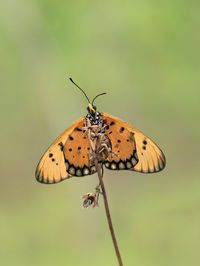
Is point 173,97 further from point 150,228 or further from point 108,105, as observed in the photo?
point 150,228

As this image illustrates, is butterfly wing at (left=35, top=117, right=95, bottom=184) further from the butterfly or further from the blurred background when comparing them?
the blurred background

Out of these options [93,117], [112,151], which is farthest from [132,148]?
[93,117]

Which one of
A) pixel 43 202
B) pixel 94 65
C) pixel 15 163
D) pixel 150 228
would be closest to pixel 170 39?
pixel 94 65

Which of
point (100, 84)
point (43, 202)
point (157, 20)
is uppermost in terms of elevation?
point (157, 20)

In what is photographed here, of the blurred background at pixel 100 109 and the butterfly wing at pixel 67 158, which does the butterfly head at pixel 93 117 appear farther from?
the blurred background at pixel 100 109

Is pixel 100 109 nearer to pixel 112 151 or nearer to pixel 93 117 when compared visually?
pixel 112 151

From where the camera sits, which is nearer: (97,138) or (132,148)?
(97,138)

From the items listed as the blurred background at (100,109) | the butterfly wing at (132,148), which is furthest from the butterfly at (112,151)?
the blurred background at (100,109)
